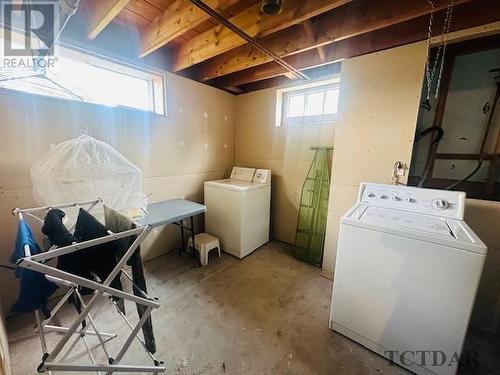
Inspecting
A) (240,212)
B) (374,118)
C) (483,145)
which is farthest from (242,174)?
(483,145)

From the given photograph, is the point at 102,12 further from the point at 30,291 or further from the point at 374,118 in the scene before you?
the point at 374,118

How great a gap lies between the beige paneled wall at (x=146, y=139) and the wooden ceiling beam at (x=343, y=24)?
3.07 feet

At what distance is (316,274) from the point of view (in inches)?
93.7

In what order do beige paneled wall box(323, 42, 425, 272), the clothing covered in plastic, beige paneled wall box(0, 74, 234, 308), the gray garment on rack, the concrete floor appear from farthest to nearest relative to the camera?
1. beige paneled wall box(323, 42, 425, 272)
2. beige paneled wall box(0, 74, 234, 308)
3. the concrete floor
4. the gray garment on rack
5. the clothing covered in plastic

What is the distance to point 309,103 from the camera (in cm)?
281

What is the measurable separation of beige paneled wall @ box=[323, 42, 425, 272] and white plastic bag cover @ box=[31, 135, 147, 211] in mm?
1979

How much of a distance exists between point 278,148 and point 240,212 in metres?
1.12

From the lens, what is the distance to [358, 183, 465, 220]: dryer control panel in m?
1.48

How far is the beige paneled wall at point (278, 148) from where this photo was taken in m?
2.79

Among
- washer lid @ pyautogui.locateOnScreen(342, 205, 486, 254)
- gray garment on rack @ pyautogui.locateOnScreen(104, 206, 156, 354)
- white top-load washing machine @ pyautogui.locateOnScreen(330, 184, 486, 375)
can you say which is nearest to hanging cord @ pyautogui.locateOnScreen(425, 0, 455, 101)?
white top-load washing machine @ pyautogui.locateOnScreen(330, 184, 486, 375)

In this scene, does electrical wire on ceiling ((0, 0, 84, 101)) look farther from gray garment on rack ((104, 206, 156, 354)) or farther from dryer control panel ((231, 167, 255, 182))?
dryer control panel ((231, 167, 255, 182))

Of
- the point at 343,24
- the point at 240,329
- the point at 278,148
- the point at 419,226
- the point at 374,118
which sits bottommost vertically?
the point at 240,329

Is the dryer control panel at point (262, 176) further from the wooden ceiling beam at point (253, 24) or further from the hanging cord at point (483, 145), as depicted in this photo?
the hanging cord at point (483, 145)

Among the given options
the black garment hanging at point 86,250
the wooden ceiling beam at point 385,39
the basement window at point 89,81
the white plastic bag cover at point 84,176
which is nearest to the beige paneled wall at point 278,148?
the wooden ceiling beam at point 385,39
